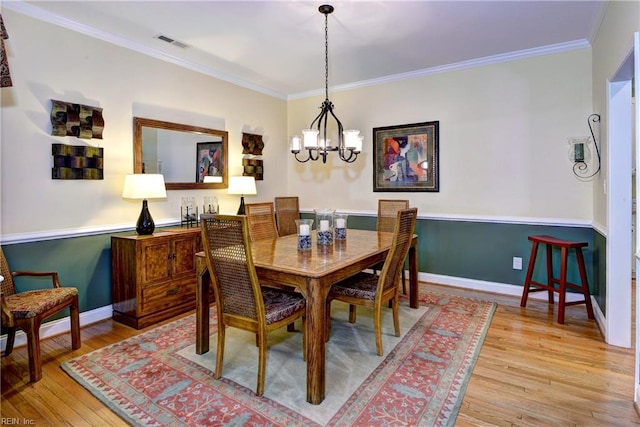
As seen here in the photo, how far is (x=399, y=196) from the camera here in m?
4.58

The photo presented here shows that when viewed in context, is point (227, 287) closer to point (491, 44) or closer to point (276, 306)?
point (276, 306)

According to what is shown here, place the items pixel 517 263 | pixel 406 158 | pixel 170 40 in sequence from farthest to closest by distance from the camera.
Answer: pixel 406 158, pixel 517 263, pixel 170 40

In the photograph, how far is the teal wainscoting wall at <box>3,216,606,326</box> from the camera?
293cm

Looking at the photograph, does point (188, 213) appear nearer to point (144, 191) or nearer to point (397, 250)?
point (144, 191)

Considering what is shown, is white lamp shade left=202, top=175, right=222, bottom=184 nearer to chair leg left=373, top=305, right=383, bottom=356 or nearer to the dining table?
the dining table

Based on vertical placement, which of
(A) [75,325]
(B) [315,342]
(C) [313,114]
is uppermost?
(C) [313,114]

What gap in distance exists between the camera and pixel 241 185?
4.34 metres

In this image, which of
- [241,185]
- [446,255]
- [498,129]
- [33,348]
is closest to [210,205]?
[241,185]

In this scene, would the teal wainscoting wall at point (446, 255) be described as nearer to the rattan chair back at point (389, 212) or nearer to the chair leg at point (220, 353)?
the rattan chair back at point (389, 212)

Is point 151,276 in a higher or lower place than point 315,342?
higher

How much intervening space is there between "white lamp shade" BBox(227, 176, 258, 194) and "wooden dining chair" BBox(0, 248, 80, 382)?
2.02 meters

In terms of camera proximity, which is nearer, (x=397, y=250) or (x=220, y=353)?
(x=220, y=353)

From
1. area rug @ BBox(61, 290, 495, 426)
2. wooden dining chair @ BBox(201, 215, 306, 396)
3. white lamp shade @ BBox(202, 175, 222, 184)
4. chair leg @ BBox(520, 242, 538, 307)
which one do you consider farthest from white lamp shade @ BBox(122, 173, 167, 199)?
chair leg @ BBox(520, 242, 538, 307)

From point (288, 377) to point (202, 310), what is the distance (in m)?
0.79
